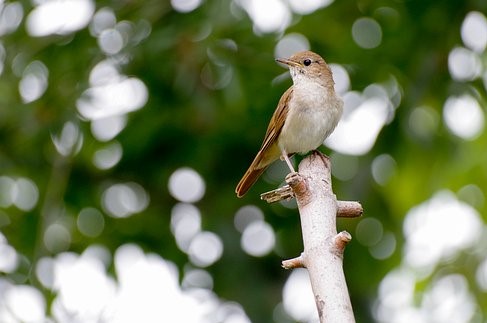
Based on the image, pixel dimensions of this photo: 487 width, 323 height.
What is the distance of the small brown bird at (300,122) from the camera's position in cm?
520

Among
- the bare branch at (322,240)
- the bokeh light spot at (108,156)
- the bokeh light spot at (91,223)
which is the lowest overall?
the bare branch at (322,240)

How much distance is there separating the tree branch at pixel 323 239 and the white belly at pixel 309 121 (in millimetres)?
1815

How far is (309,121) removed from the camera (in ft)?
17.3

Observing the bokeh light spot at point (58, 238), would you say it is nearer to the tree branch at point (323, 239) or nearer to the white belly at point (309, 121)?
the white belly at point (309, 121)

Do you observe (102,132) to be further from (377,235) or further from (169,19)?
(377,235)

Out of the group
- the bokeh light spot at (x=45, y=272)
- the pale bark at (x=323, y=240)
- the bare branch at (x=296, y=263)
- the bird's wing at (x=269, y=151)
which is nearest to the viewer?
the pale bark at (x=323, y=240)

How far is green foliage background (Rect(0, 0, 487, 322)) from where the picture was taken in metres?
6.62

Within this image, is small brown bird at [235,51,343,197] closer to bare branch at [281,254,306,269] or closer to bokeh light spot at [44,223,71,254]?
bare branch at [281,254,306,269]

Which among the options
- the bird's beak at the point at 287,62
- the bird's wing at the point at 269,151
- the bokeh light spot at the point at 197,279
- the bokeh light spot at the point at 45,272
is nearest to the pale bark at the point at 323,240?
the bird's wing at the point at 269,151

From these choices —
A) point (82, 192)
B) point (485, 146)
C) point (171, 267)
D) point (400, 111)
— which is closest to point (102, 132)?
point (82, 192)

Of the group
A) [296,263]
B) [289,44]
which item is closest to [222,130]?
[289,44]

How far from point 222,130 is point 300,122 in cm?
187

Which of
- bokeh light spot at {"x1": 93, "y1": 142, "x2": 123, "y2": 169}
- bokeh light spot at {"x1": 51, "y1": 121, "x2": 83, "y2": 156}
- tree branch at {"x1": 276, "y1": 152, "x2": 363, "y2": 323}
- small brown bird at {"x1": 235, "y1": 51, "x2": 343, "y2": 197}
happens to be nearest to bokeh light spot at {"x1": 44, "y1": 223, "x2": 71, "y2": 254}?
bokeh light spot at {"x1": 93, "y1": 142, "x2": 123, "y2": 169}

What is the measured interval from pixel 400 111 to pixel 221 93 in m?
1.13
